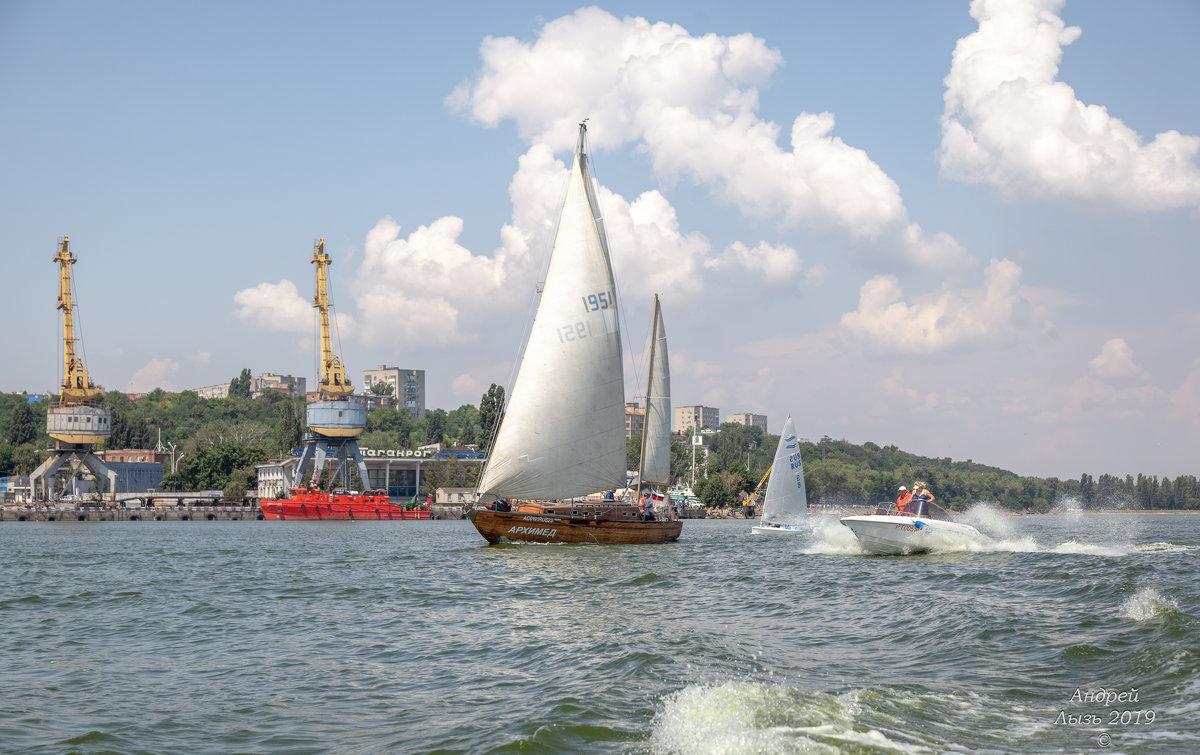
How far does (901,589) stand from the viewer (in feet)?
84.6

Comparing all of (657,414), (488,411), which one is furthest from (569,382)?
(488,411)

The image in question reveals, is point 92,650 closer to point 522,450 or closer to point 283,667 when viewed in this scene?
point 283,667

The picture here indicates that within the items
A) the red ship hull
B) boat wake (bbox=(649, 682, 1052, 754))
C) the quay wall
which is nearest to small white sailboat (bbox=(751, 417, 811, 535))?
boat wake (bbox=(649, 682, 1052, 754))

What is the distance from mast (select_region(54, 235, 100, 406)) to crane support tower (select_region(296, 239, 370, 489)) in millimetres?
28869

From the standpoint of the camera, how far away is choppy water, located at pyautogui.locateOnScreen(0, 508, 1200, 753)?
460 inches

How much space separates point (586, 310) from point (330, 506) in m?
85.6

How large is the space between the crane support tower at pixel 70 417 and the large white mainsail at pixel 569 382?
101362 millimetres

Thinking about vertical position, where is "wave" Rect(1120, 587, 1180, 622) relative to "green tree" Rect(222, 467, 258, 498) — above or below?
above

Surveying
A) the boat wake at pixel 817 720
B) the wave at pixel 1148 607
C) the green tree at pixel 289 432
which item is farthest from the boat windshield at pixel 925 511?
the green tree at pixel 289 432

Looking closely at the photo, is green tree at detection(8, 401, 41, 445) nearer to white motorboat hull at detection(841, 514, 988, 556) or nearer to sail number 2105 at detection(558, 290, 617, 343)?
sail number 2105 at detection(558, 290, 617, 343)

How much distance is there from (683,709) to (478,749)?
2.78 m

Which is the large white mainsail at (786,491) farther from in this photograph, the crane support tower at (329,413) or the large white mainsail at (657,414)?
the crane support tower at (329,413)

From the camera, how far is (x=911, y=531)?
3756 cm

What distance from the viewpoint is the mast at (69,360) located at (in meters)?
125
